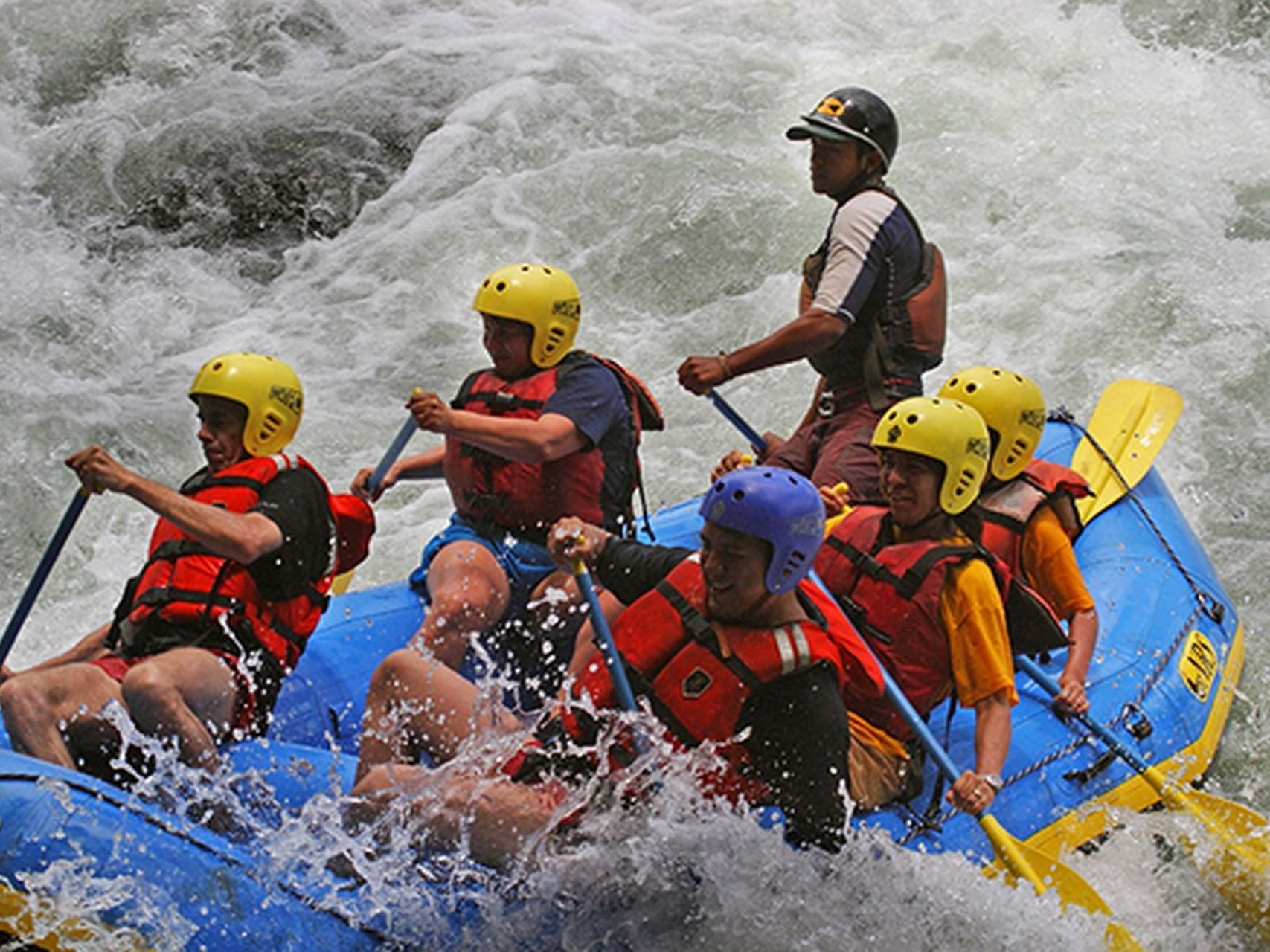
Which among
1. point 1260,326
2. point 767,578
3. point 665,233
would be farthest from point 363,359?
point 767,578

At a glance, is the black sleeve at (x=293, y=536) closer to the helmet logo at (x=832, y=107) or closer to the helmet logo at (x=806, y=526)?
the helmet logo at (x=806, y=526)

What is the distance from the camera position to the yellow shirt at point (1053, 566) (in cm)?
462

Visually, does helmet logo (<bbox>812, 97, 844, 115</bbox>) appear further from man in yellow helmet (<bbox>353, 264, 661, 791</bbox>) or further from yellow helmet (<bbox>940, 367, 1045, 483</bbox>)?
man in yellow helmet (<bbox>353, 264, 661, 791</bbox>)

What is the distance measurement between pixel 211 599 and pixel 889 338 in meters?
2.05

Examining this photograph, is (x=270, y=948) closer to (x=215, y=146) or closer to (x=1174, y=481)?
(x=1174, y=481)

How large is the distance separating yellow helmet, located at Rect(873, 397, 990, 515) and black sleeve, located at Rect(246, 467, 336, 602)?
129 cm

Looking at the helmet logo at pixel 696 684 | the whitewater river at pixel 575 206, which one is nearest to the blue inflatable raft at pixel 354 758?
the helmet logo at pixel 696 684

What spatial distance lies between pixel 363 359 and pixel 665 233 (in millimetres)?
1639

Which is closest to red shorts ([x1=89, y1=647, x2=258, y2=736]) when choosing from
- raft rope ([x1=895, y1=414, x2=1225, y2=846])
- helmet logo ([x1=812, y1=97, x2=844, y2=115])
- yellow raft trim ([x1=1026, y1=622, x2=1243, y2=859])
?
raft rope ([x1=895, y1=414, x2=1225, y2=846])

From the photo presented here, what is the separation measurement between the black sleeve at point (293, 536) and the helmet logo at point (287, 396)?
16 cm

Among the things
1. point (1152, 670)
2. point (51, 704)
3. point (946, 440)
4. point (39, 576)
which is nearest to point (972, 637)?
point (946, 440)

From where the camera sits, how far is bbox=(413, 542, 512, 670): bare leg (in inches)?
173

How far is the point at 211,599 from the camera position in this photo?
393cm

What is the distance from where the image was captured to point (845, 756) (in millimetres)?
3438
